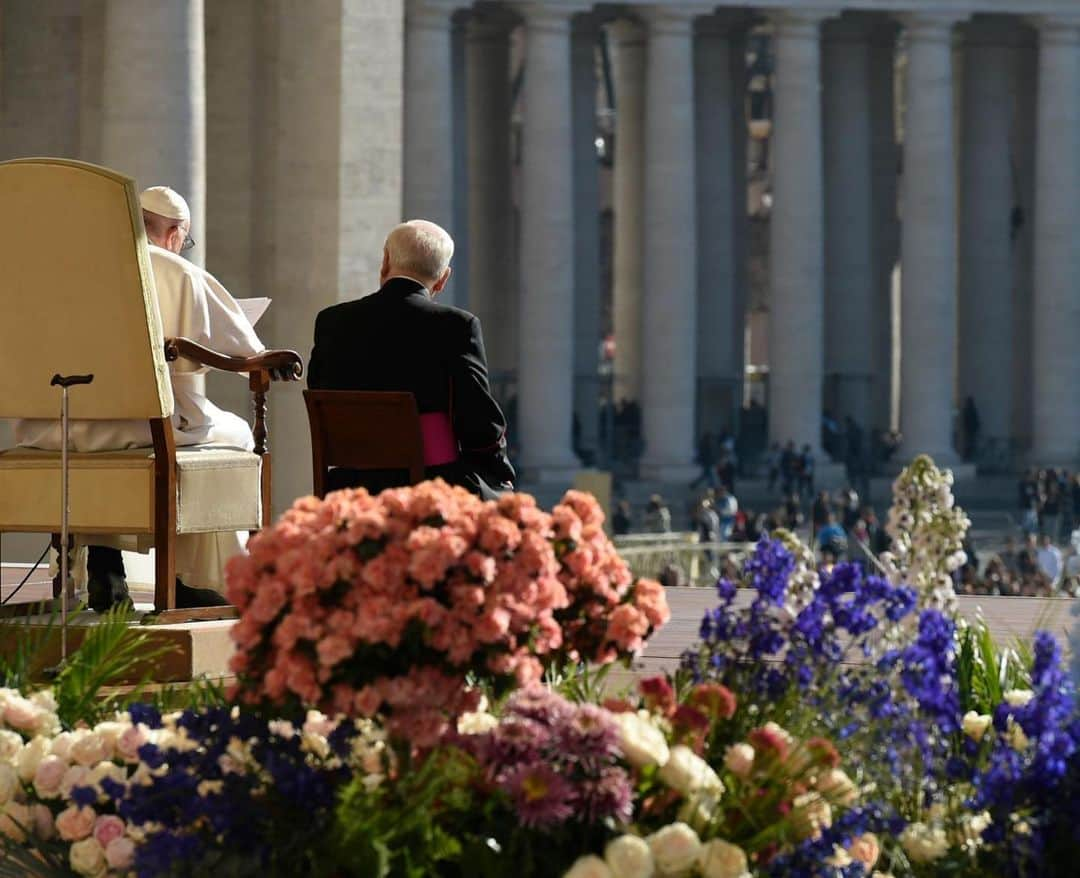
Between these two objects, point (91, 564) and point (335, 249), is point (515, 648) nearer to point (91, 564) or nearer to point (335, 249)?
point (91, 564)

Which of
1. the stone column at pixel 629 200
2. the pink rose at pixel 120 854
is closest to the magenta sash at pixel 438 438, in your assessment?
the pink rose at pixel 120 854

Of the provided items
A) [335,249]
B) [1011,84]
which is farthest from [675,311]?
[335,249]

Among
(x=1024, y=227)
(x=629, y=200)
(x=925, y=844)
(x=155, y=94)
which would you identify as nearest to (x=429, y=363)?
(x=925, y=844)

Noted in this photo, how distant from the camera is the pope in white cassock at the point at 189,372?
2459cm

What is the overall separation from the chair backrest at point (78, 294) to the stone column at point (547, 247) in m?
129

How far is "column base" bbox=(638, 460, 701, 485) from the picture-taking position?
157 m

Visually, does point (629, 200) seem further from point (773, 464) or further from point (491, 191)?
point (773, 464)

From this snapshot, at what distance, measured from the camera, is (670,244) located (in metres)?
156

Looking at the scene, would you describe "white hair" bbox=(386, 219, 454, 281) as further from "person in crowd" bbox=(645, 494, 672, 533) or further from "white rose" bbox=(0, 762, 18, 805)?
"person in crowd" bbox=(645, 494, 672, 533)

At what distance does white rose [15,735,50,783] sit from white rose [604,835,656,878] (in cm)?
453

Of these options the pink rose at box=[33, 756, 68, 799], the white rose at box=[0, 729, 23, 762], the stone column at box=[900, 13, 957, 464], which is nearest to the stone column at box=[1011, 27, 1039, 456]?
the stone column at box=[900, 13, 957, 464]

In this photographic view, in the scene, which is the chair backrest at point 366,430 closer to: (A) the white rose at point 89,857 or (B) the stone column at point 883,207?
(A) the white rose at point 89,857

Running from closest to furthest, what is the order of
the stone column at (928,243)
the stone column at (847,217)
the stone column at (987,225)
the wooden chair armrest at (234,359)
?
the wooden chair armrest at (234,359)
the stone column at (928,243)
the stone column at (987,225)
the stone column at (847,217)

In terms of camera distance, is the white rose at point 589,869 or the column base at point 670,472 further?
the column base at point 670,472
